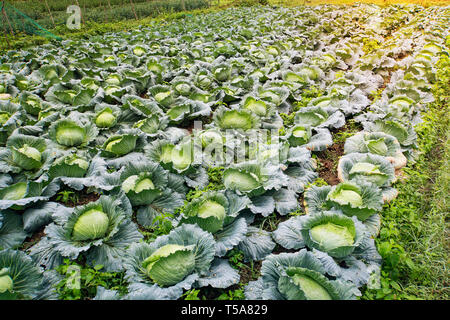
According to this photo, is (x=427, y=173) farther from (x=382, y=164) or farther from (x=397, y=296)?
(x=397, y=296)

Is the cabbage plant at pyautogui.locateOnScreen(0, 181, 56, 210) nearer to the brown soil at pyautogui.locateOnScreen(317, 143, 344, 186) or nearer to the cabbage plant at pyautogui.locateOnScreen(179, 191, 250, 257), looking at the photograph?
the cabbage plant at pyautogui.locateOnScreen(179, 191, 250, 257)

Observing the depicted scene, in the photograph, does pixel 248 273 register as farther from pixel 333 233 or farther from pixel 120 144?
pixel 120 144

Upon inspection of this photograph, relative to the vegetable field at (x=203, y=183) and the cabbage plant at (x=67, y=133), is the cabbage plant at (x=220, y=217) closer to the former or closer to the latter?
the vegetable field at (x=203, y=183)

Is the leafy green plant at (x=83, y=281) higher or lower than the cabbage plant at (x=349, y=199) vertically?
lower

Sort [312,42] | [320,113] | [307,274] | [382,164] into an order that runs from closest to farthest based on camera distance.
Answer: [307,274], [382,164], [320,113], [312,42]

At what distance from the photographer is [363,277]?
2.62 meters

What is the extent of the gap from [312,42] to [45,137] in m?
9.49

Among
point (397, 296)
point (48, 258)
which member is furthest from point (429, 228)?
point (48, 258)

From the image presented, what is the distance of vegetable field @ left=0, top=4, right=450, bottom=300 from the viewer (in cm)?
255

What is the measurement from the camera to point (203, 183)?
12.8 feet

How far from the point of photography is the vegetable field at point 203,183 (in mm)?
2553

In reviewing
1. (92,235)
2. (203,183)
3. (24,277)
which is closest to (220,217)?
(203,183)

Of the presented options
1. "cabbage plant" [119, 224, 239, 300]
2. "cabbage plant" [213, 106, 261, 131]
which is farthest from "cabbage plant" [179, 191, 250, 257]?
"cabbage plant" [213, 106, 261, 131]

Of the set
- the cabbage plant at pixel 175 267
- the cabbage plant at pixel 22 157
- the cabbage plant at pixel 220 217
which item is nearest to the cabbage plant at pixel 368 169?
the cabbage plant at pixel 220 217
